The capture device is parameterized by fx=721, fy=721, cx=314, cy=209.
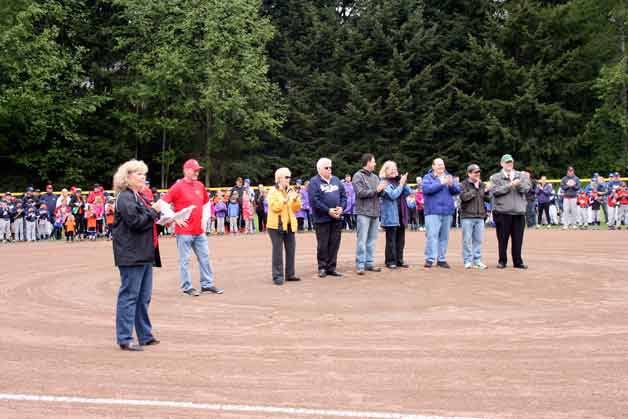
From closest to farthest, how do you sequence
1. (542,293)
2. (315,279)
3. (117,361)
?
(117,361), (542,293), (315,279)

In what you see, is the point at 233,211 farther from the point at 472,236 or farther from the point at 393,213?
the point at 472,236

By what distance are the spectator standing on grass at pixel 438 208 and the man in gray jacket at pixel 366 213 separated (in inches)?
43.9

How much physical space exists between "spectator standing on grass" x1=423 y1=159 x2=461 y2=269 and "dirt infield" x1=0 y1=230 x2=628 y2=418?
66 cm

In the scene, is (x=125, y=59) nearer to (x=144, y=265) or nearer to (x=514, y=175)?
(x=514, y=175)

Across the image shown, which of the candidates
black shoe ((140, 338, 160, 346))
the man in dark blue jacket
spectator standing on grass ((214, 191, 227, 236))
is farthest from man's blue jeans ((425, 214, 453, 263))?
spectator standing on grass ((214, 191, 227, 236))

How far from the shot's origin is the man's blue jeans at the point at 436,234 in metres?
15.0

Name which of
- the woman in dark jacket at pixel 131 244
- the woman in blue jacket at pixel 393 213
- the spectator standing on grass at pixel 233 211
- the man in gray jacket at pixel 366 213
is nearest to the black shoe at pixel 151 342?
the woman in dark jacket at pixel 131 244

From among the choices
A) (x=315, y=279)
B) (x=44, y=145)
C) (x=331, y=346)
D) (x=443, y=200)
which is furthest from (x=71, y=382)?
(x=44, y=145)

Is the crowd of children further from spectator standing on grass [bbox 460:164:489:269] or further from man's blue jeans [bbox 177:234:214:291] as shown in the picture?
man's blue jeans [bbox 177:234:214:291]

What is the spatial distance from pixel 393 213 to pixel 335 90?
3763cm

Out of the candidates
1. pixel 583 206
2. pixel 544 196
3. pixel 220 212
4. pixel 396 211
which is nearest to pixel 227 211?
pixel 220 212

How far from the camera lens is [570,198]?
2659cm

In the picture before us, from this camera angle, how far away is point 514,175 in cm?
1456

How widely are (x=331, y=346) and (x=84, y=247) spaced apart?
1743 cm
